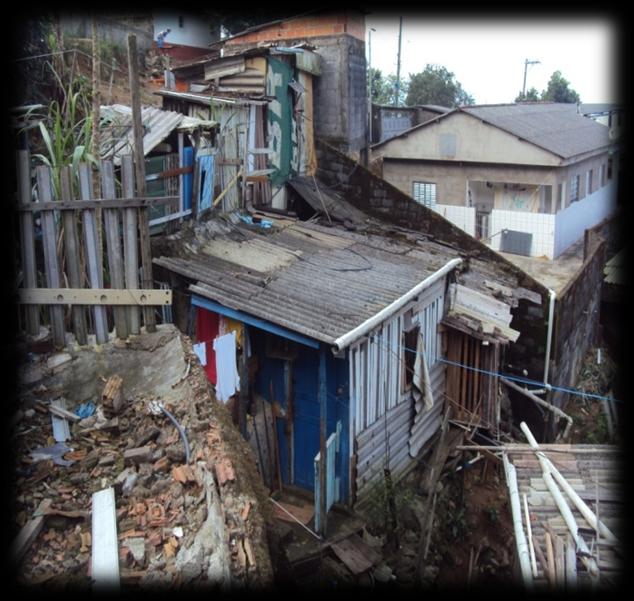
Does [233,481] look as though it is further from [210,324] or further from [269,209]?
[269,209]

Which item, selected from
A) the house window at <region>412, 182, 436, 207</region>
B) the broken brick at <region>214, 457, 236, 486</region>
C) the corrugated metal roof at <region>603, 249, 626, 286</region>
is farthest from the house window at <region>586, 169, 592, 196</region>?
the broken brick at <region>214, 457, 236, 486</region>

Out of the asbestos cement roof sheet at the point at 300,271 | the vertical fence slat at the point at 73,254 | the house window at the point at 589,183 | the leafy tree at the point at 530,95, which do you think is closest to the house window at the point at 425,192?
the house window at the point at 589,183

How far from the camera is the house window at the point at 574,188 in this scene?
1906cm

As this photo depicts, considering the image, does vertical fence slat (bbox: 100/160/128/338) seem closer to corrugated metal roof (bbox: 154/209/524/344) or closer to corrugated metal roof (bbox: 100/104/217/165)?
corrugated metal roof (bbox: 154/209/524/344)

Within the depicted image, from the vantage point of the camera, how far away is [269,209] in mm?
11367

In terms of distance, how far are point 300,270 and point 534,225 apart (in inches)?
451

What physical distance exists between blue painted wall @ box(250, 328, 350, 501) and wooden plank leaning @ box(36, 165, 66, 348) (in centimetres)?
329

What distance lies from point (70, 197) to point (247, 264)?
365 cm

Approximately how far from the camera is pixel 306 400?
8266mm

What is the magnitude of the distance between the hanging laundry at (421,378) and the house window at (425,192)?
35.3ft

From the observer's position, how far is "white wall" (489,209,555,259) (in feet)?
58.3

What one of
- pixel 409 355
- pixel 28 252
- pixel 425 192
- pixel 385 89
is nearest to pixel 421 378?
pixel 409 355

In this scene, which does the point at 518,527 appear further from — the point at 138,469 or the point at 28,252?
the point at 28,252

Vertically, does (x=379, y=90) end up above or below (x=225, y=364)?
above
